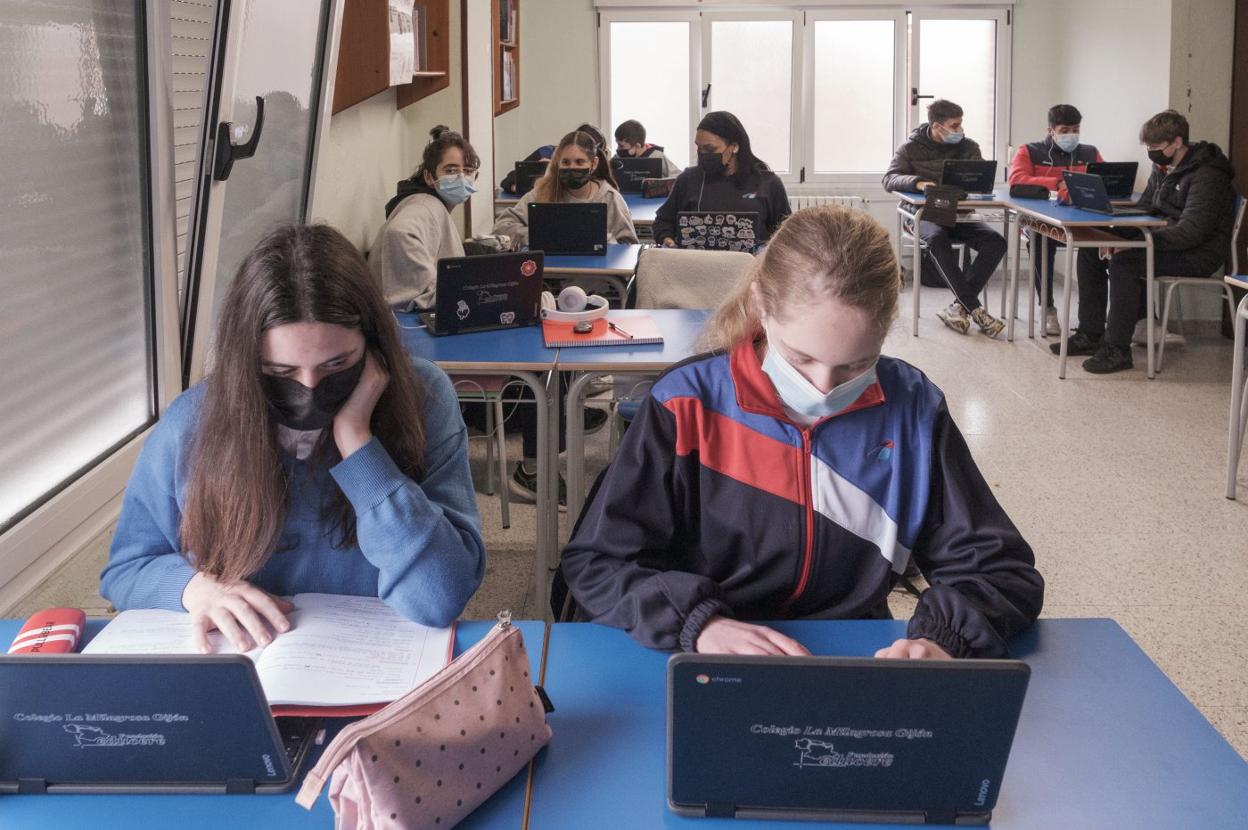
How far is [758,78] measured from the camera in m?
9.16

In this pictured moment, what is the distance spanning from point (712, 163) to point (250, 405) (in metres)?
4.22

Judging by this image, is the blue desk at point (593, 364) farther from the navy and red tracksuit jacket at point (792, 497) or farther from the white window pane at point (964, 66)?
the white window pane at point (964, 66)

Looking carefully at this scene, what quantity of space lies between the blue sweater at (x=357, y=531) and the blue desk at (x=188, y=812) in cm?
36

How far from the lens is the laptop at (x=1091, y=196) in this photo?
19.5ft

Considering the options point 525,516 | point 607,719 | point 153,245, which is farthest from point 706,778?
point 525,516

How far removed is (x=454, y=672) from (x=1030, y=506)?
131 inches

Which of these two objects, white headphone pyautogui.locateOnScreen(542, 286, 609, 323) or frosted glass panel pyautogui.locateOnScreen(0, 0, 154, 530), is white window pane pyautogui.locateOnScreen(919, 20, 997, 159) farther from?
frosted glass panel pyautogui.locateOnScreen(0, 0, 154, 530)

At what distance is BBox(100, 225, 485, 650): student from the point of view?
1522 mm

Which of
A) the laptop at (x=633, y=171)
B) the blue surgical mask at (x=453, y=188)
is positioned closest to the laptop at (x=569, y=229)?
the blue surgical mask at (x=453, y=188)

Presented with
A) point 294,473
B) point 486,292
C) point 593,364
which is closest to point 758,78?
point 486,292

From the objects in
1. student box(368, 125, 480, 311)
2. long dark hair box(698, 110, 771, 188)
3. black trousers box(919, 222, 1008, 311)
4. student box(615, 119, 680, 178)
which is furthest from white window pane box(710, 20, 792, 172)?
student box(368, 125, 480, 311)

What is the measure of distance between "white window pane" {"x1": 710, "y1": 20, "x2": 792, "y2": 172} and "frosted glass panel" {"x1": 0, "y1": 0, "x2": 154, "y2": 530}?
7.20m

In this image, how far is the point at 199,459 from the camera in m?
1.55

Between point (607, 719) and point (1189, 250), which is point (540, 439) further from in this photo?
point (1189, 250)
